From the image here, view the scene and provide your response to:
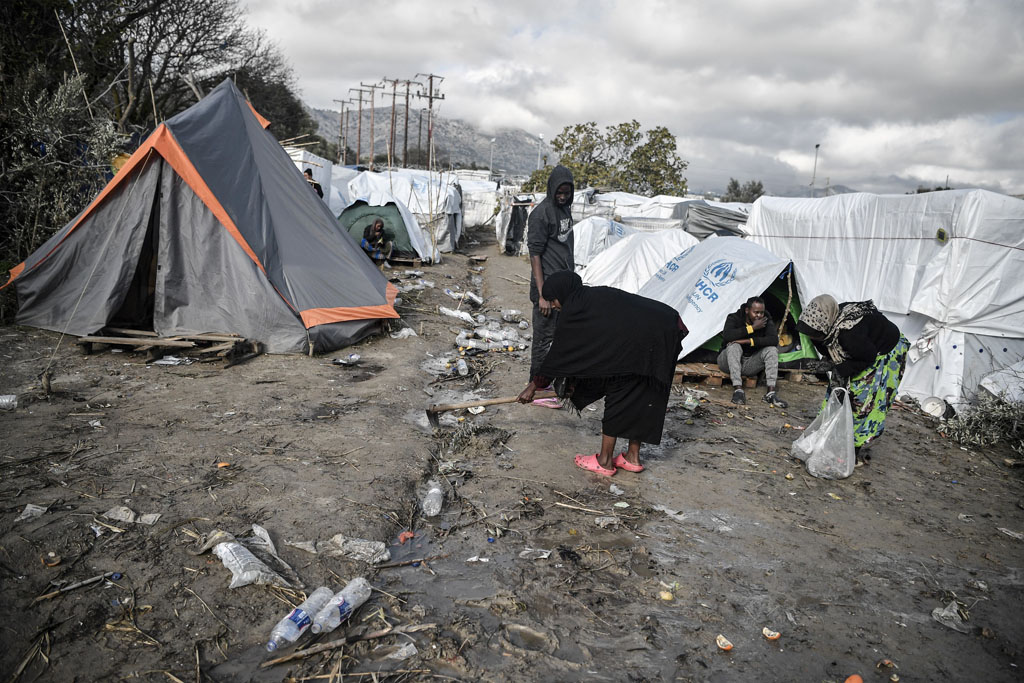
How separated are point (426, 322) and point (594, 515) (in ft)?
17.1

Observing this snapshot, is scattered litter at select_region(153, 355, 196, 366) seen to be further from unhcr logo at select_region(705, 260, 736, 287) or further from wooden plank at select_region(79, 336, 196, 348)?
unhcr logo at select_region(705, 260, 736, 287)

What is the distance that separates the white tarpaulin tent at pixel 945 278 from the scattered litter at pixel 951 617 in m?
4.08

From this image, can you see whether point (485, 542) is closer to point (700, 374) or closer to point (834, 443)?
point (834, 443)

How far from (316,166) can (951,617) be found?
705 inches

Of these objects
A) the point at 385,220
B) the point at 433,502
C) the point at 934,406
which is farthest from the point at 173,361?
the point at 385,220

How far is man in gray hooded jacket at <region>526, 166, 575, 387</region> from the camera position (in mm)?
4699

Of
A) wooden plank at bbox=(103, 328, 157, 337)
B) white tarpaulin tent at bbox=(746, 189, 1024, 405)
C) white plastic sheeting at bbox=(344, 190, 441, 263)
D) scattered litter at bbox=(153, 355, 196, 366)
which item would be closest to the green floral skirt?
white tarpaulin tent at bbox=(746, 189, 1024, 405)

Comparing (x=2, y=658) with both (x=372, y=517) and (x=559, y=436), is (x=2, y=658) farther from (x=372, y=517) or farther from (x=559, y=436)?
(x=559, y=436)

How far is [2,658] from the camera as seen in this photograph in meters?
2.01

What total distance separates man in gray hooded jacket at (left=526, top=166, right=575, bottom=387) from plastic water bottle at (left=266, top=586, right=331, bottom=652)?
260 cm

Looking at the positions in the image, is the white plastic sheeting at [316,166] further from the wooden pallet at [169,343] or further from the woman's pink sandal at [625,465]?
the woman's pink sandal at [625,465]

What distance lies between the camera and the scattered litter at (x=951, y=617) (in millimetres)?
2619

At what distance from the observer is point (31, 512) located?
2.78 meters

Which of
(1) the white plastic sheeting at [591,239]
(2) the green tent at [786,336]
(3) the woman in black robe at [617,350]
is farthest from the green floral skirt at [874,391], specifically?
(1) the white plastic sheeting at [591,239]
